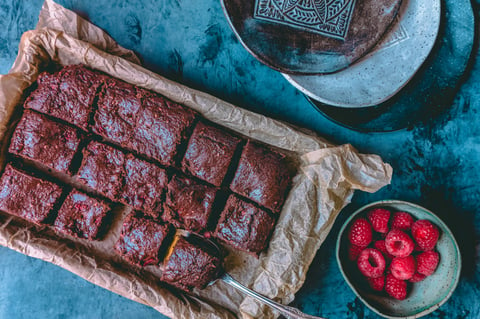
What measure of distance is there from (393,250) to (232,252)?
149 cm

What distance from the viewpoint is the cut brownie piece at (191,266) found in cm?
371

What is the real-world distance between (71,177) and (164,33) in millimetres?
1726

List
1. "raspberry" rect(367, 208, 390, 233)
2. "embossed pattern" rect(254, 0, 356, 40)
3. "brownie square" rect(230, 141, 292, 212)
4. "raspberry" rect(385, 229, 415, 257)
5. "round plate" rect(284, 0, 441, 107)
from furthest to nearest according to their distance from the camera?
"brownie square" rect(230, 141, 292, 212) < "raspberry" rect(367, 208, 390, 233) < "raspberry" rect(385, 229, 415, 257) < "round plate" rect(284, 0, 441, 107) < "embossed pattern" rect(254, 0, 356, 40)

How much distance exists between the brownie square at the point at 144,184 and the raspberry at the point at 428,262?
2461 mm

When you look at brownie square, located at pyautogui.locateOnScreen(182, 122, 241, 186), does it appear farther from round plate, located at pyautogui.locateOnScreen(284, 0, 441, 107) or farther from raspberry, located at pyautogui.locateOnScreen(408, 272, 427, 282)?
raspberry, located at pyautogui.locateOnScreen(408, 272, 427, 282)

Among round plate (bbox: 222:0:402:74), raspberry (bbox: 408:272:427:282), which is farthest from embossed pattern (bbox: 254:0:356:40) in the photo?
raspberry (bbox: 408:272:427:282)

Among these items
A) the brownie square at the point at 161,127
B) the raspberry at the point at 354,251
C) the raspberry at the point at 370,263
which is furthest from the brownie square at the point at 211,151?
the raspberry at the point at 370,263

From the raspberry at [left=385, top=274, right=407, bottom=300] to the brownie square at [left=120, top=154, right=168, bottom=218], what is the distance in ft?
7.40

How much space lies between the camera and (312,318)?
11.3ft

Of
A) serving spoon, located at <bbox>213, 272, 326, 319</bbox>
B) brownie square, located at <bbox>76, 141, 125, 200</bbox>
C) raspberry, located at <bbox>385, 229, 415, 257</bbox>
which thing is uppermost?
raspberry, located at <bbox>385, 229, 415, 257</bbox>

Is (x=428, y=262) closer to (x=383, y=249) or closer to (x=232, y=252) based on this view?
(x=383, y=249)

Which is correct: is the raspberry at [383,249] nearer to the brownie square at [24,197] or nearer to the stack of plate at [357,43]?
the stack of plate at [357,43]

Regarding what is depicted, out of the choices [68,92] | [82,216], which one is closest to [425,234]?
[82,216]

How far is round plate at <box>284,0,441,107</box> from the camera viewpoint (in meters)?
3.40
